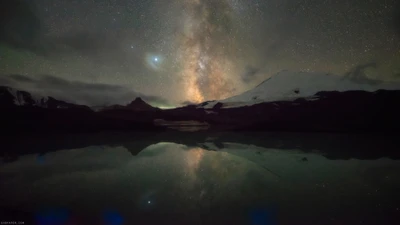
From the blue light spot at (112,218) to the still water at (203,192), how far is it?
0.03 m

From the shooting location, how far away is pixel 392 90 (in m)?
82.2

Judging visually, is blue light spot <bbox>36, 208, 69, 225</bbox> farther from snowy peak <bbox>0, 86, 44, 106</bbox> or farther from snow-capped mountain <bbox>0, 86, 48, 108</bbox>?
snowy peak <bbox>0, 86, 44, 106</bbox>

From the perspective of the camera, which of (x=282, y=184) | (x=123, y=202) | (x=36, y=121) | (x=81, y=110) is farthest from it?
(x=81, y=110)

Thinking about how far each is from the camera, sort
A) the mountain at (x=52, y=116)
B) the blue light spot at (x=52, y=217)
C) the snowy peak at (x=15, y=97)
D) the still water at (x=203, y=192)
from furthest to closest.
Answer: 1. the snowy peak at (x=15, y=97)
2. the mountain at (x=52, y=116)
3. the still water at (x=203, y=192)
4. the blue light spot at (x=52, y=217)

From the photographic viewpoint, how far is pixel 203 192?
25.1ft

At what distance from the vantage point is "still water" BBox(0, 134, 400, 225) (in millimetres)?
5746

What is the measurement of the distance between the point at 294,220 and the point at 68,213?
6273mm

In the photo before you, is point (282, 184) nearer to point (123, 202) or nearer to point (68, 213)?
point (123, 202)

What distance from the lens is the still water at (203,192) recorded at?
226 inches

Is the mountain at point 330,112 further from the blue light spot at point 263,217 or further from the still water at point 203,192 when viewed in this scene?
the blue light spot at point 263,217

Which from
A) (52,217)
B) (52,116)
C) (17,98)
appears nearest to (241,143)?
(52,217)

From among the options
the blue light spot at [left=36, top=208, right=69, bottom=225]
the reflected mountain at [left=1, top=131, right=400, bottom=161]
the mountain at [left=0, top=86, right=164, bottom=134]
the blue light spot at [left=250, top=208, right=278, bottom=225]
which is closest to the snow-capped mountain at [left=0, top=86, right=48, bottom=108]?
the mountain at [left=0, top=86, right=164, bottom=134]

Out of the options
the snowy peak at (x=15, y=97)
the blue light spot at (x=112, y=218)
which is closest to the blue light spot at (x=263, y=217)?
the blue light spot at (x=112, y=218)

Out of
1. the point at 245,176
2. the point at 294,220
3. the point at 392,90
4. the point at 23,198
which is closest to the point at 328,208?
the point at 294,220
